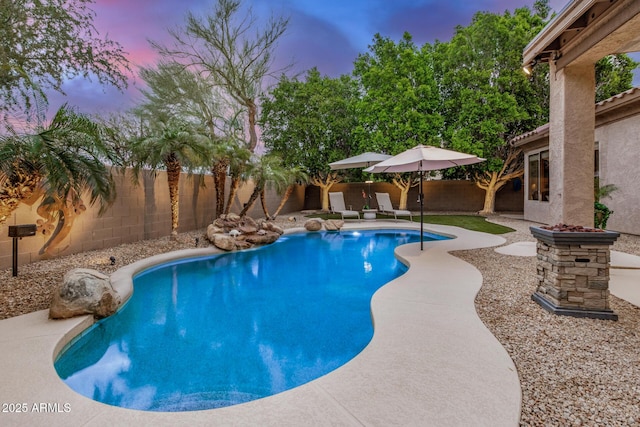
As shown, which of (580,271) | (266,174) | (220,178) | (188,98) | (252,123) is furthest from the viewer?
(252,123)

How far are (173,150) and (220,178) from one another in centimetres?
272

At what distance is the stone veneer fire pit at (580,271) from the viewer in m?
3.01

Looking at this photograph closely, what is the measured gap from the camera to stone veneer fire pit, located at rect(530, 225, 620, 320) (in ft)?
9.89

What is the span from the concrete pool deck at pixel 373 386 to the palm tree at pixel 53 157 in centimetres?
187

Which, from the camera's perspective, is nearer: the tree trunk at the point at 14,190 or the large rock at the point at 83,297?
the large rock at the point at 83,297

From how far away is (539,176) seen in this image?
37.7 feet

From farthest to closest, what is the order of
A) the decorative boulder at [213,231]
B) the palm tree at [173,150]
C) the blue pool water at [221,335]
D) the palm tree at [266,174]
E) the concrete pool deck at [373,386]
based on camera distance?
the palm tree at [266,174] < the decorative boulder at [213,231] < the palm tree at [173,150] < the blue pool water at [221,335] < the concrete pool deck at [373,386]

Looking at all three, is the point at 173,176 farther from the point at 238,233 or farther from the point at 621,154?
the point at 621,154

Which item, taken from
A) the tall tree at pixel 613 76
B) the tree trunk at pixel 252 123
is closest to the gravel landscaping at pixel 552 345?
the tree trunk at pixel 252 123

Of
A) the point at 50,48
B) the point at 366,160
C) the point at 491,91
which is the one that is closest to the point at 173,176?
the point at 50,48

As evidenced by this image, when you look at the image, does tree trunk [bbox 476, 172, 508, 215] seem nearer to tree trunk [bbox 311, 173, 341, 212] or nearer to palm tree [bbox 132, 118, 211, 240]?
tree trunk [bbox 311, 173, 341, 212]

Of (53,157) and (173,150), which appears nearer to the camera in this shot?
(53,157)

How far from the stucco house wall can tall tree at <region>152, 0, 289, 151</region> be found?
1283cm

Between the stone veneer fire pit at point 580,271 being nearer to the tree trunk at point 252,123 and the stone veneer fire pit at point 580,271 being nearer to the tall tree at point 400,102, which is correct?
the tall tree at point 400,102
